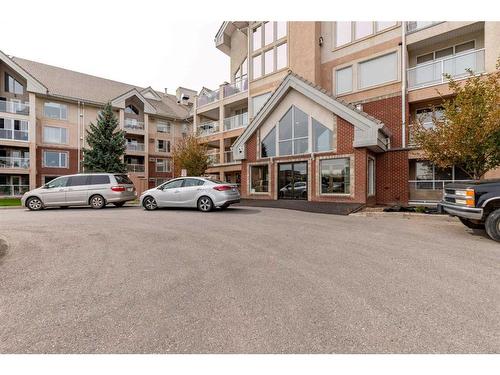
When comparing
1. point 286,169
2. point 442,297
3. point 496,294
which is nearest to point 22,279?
point 442,297

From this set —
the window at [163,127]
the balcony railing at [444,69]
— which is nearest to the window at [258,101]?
the balcony railing at [444,69]

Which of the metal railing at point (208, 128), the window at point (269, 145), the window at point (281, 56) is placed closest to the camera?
the window at point (269, 145)

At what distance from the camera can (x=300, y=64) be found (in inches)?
700

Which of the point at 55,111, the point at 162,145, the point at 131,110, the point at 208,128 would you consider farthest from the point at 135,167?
the point at 208,128

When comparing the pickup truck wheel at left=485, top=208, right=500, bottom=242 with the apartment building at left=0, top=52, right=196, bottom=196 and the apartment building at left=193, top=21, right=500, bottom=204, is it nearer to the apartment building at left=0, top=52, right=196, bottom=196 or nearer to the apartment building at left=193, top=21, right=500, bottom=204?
the apartment building at left=193, top=21, right=500, bottom=204

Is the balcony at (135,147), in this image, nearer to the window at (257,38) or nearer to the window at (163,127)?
the window at (163,127)

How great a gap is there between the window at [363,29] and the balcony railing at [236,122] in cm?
1033

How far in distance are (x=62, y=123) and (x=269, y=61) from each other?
23911 millimetres

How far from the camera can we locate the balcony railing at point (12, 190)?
78.2ft

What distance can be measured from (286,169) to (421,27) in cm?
1077

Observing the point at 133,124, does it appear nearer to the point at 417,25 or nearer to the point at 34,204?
the point at 34,204

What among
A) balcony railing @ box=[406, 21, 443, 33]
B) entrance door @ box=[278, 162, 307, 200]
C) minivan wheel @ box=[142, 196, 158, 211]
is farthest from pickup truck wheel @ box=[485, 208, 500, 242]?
balcony railing @ box=[406, 21, 443, 33]

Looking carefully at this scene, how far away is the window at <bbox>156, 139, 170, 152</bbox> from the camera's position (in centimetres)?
3391

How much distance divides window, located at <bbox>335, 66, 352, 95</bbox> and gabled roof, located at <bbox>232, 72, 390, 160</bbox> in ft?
12.7
